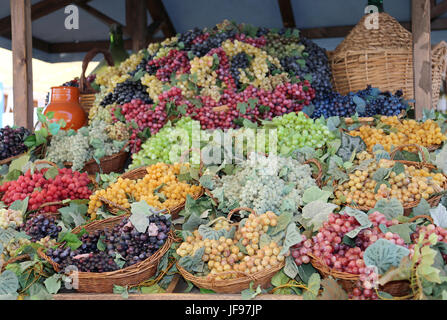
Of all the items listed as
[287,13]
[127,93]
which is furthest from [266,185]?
[287,13]

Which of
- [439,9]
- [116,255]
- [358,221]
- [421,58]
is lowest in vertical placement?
[116,255]

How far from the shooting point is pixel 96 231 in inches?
61.7

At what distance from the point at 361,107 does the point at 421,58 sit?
0.45m

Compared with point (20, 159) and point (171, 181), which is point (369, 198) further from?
point (20, 159)

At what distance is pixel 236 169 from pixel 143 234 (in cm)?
58

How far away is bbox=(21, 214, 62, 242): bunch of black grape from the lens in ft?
5.26

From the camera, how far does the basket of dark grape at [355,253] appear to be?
1181mm

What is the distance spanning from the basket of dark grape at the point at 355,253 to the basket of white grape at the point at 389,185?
0.51ft

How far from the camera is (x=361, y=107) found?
239cm

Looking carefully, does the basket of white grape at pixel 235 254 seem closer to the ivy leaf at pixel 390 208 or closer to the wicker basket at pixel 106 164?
the ivy leaf at pixel 390 208

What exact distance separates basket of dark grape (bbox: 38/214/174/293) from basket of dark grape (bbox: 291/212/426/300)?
1.69ft

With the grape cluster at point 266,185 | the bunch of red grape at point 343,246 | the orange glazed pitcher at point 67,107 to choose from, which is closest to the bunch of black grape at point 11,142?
the orange glazed pitcher at point 67,107

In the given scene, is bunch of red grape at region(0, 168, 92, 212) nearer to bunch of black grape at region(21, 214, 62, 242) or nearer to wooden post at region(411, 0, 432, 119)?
bunch of black grape at region(21, 214, 62, 242)

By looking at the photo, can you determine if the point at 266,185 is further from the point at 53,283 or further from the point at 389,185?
the point at 53,283
